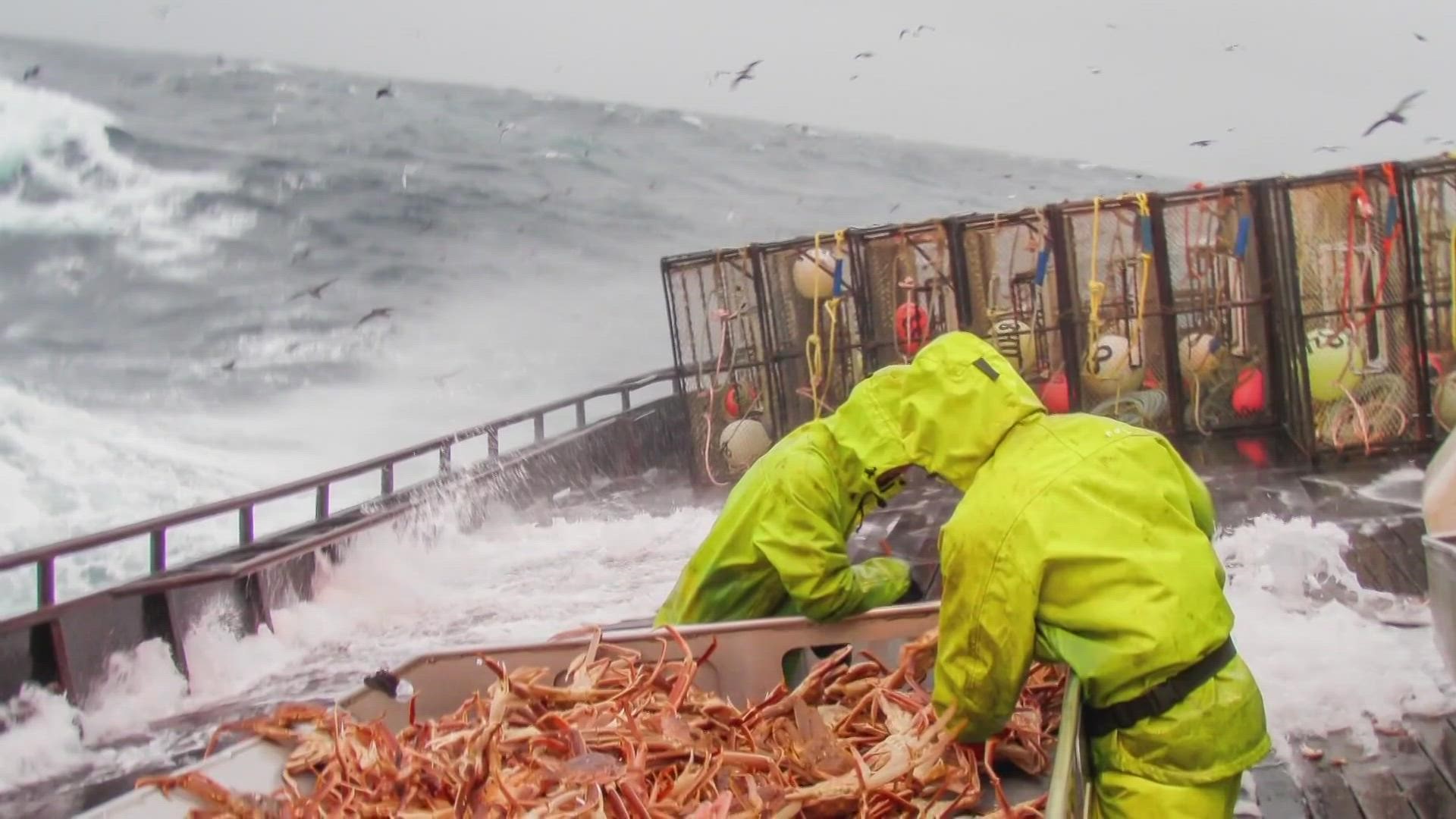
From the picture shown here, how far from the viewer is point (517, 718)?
1.88 m

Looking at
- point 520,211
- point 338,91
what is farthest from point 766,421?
point 338,91

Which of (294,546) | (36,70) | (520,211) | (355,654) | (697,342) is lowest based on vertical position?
(355,654)

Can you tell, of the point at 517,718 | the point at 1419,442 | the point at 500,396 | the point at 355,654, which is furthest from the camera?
the point at 500,396

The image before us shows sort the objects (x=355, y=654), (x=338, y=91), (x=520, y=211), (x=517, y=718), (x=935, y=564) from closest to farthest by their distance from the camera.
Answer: (x=517, y=718) → (x=935, y=564) → (x=355, y=654) → (x=520, y=211) → (x=338, y=91)

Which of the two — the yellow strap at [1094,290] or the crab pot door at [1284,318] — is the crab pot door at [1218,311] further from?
the yellow strap at [1094,290]

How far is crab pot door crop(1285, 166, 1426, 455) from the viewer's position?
17.3 ft

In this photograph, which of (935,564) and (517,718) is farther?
(935,564)

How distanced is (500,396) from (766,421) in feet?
46.7

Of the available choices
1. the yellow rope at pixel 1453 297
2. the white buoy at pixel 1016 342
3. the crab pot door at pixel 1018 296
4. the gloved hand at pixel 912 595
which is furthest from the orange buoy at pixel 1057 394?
the gloved hand at pixel 912 595

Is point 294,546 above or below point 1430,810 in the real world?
above

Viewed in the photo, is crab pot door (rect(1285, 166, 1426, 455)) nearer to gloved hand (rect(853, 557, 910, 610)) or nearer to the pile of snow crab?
gloved hand (rect(853, 557, 910, 610))

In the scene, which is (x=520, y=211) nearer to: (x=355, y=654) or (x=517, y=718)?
(x=355, y=654)

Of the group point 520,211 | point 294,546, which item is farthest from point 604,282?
point 294,546

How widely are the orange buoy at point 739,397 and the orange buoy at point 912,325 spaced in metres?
0.92
